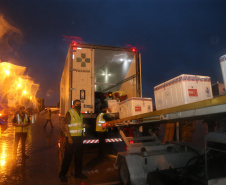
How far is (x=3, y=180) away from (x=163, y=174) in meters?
3.75

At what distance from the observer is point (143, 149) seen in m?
3.91

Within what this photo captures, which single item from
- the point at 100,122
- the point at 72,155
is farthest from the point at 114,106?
the point at 72,155

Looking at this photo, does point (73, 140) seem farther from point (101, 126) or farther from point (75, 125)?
point (101, 126)

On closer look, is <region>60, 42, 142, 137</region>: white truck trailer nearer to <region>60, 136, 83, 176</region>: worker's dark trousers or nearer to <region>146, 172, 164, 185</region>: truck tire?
<region>60, 136, 83, 176</region>: worker's dark trousers

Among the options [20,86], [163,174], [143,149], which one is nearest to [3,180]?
[143,149]

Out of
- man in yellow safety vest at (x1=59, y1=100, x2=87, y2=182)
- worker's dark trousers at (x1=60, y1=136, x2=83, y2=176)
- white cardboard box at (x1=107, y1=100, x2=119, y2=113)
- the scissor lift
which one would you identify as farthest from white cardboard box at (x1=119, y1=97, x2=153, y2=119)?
worker's dark trousers at (x1=60, y1=136, x2=83, y2=176)

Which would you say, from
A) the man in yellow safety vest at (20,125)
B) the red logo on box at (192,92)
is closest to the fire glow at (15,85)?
the man in yellow safety vest at (20,125)

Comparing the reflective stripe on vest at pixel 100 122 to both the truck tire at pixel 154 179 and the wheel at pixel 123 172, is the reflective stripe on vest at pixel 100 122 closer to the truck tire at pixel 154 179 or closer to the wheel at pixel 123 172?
the wheel at pixel 123 172

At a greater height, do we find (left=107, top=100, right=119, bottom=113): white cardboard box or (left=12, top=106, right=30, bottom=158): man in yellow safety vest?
(left=107, top=100, right=119, bottom=113): white cardboard box

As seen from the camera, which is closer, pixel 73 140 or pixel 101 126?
pixel 73 140

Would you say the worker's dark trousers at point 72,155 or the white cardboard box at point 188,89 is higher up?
the white cardboard box at point 188,89

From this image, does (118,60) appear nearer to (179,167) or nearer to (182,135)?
(182,135)

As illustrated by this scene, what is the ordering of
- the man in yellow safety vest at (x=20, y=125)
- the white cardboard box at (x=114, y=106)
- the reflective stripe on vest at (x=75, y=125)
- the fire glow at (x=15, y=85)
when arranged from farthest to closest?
1. the fire glow at (x=15, y=85)
2. the white cardboard box at (x=114, y=106)
3. the man in yellow safety vest at (x=20, y=125)
4. the reflective stripe on vest at (x=75, y=125)

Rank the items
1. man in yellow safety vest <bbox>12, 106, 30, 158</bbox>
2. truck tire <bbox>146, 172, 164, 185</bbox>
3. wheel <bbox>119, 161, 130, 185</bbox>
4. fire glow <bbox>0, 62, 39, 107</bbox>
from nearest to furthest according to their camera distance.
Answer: truck tire <bbox>146, 172, 164, 185</bbox>, wheel <bbox>119, 161, 130, 185</bbox>, man in yellow safety vest <bbox>12, 106, 30, 158</bbox>, fire glow <bbox>0, 62, 39, 107</bbox>
